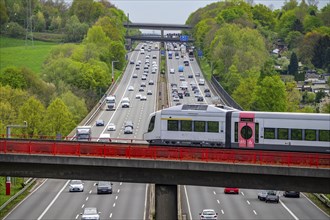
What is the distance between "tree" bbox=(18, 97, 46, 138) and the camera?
11419 centimetres

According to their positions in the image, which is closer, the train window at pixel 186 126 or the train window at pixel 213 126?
the train window at pixel 213 126

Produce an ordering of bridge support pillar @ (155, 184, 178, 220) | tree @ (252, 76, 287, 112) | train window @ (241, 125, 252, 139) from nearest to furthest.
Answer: bridge support pillar @ (155, 184, 178, 220)
train window @ (241, 125, 252, 139)
tree @ (252, 76, 287, 112)

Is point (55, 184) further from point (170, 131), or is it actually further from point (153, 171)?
point (153, 171)

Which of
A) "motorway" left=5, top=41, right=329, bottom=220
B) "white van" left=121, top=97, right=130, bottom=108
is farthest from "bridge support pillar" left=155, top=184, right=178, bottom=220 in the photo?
"white van" left=121, top=97, right=130, bottom=108

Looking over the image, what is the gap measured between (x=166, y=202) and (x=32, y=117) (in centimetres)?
6121

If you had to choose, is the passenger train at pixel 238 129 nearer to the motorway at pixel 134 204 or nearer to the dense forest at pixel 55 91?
the motorway at pixel 134 204

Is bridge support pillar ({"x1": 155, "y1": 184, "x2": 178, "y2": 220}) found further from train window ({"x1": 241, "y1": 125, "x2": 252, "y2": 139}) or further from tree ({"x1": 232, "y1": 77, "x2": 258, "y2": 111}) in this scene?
tree ({"x1": 232, "y1": 77, "x2": 258, "y2": 111})

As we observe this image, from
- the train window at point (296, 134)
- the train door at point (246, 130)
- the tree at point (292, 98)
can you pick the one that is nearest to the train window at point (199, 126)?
the train door at point (246, 130)

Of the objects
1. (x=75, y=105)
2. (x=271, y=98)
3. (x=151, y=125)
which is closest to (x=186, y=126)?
(x=151, y=125)

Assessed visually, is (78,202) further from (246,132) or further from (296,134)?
(296,134)

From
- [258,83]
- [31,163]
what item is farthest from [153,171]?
[258,83]

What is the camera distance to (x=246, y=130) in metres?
61.5

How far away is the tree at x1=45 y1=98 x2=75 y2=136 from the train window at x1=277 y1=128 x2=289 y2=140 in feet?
189

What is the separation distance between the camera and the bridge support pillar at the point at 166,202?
54875 mm
